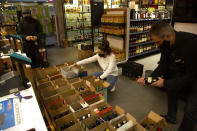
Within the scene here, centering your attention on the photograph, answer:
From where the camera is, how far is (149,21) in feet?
19.4

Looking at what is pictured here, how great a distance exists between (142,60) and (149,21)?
162 cm

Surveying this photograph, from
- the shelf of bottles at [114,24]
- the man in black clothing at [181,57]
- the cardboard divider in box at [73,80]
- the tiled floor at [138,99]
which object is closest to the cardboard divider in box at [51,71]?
the cardboard divider in box at [73,80]

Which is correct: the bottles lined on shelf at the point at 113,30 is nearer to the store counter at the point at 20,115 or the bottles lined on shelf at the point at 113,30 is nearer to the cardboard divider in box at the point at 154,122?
the cardboard divider in box at the point at 154,122

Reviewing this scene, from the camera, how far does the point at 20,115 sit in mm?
1162

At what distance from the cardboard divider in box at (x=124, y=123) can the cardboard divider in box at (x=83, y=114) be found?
0.35 m

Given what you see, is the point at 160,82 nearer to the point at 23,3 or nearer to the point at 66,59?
the point at 66,59

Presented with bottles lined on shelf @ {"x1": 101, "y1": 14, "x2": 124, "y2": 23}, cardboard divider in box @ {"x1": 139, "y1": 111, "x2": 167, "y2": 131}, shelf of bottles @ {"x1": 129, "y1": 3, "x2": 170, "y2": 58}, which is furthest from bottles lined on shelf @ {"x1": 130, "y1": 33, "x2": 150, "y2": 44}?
cardboard divider in box @ {"x1": 139, "y1": 111, "x2": 167, "y2": 131}

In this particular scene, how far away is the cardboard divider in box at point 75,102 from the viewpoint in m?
2.26

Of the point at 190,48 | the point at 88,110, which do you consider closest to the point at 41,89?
the point at 88,110

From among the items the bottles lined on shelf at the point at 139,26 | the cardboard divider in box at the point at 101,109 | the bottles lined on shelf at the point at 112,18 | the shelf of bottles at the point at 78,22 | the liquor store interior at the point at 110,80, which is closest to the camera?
the liquor store interior at the point at 110,80

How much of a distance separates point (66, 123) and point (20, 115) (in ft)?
2.94

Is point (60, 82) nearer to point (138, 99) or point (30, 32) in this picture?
point (138, 99)

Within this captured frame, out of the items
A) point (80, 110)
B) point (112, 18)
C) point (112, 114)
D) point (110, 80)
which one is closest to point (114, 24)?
point (112, 18)

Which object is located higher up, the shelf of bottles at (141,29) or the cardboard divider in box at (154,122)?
the shelf of bottles at (141,29)
